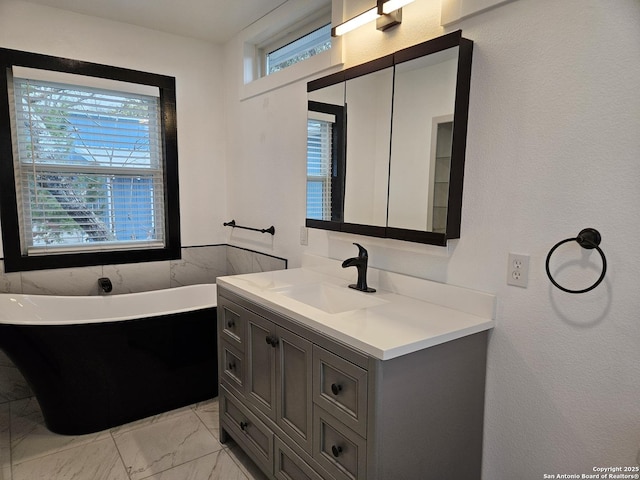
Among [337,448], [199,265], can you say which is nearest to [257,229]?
[199,265]

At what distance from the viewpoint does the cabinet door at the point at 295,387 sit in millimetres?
1584

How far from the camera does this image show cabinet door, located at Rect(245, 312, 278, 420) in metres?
1.79

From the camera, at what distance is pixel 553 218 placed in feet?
4.56

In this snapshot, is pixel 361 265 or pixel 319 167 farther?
pixel 319 167

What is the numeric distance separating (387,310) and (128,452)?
5.46ft

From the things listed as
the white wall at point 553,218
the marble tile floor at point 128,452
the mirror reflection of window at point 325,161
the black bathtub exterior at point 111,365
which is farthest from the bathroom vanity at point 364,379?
the black bathtub exterior at point 111,365

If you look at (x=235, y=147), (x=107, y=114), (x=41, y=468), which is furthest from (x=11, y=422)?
(x=235, y=147)

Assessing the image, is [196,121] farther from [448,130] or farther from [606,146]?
[606,146]

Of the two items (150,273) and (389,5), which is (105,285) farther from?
(389,5)

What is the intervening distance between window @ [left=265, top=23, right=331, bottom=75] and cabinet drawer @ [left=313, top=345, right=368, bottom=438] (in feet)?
6.19

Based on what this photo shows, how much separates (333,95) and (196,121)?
1590mm

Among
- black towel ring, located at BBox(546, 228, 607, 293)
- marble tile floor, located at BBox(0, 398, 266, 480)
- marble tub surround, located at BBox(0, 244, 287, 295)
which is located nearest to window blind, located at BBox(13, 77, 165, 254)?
marble tub surround, located at BBox(0, 244, 287, 295)

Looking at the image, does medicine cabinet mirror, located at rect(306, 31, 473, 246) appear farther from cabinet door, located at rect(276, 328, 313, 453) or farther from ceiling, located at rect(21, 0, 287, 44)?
ceiling, located at rect(21, 0, 287, 44)

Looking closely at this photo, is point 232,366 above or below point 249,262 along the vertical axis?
below
